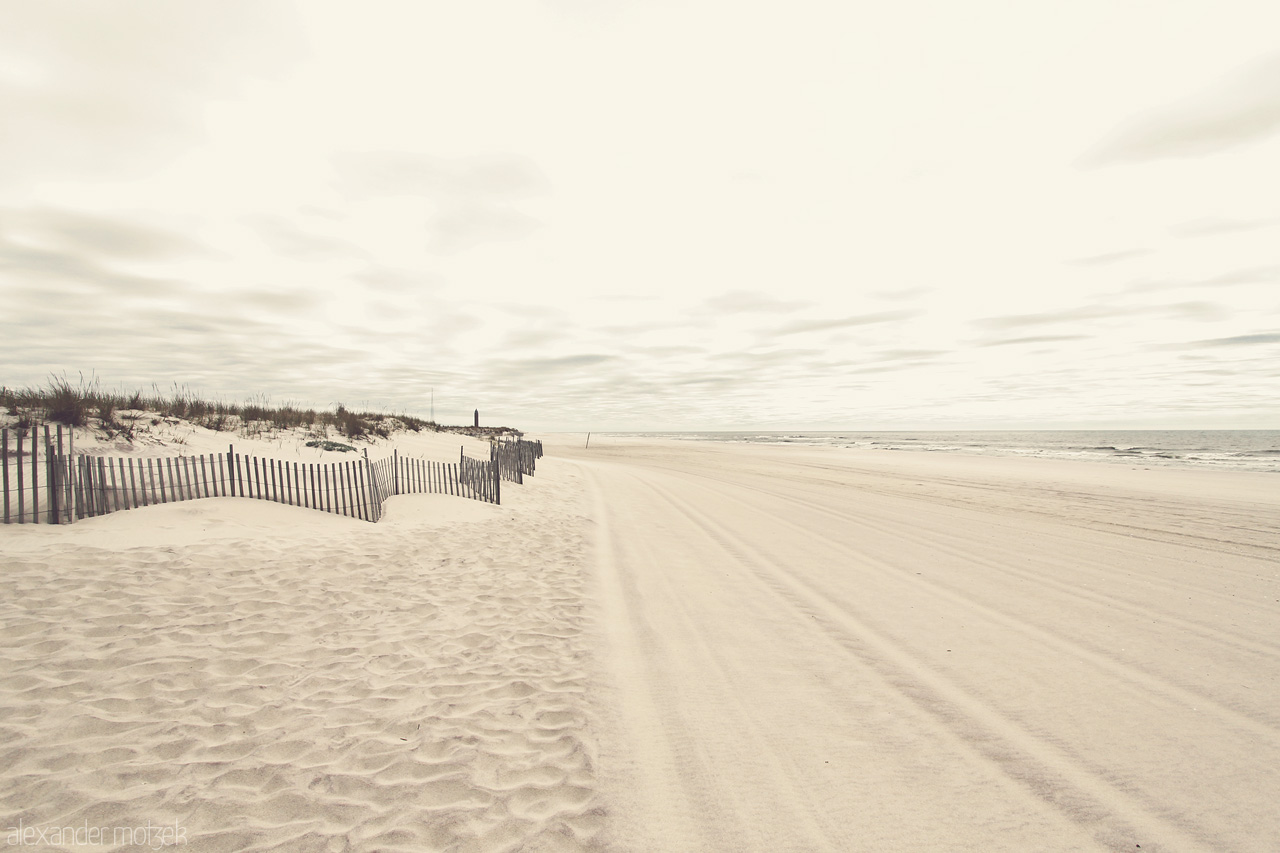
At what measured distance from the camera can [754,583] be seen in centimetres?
759

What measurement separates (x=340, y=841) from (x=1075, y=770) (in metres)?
4.58

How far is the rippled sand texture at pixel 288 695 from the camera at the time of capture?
116 inches

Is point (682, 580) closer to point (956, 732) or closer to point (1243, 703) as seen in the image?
point (956, 732)

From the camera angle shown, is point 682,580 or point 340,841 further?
point 682,580

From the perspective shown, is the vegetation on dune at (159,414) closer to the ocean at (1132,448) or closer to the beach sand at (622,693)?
the beach sand at (622,693)

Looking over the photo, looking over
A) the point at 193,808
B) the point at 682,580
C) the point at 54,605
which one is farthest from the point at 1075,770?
A: the point at 54,605

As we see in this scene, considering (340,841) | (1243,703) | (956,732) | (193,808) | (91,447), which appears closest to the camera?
(340,841)

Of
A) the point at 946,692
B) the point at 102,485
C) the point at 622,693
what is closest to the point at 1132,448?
the point at 946,692

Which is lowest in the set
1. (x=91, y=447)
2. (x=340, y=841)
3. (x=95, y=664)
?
(x=340, y=841)

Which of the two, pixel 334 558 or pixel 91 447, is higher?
pixel 91 447

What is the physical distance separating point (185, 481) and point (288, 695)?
310 inches

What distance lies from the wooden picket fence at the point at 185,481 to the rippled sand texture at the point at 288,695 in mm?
740

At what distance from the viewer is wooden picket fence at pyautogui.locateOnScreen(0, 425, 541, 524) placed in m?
7.64

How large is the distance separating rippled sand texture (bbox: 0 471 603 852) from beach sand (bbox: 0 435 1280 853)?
25 mm
